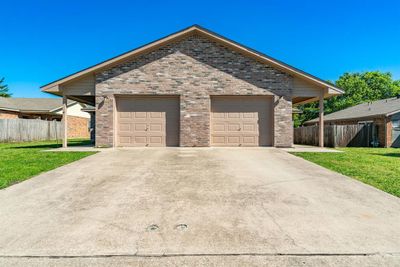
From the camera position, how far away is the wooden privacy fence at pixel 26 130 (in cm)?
2075

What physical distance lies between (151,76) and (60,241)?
1085 cm

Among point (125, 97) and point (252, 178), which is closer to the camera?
point (252, 178)

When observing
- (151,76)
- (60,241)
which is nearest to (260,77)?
(151,76)

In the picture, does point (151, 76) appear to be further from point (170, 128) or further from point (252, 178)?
point (252, 178)

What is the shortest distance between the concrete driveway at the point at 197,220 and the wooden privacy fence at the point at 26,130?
58.1ft

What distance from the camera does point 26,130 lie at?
22.1 metres

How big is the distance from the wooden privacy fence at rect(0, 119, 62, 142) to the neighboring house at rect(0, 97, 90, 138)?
3.36m

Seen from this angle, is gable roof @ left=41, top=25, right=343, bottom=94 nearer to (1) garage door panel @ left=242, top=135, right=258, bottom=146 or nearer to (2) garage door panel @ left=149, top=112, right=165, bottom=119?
(2) garage door panel @ left=149, top=112, right=165, bottom=119

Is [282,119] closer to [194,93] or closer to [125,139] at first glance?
[194,93]

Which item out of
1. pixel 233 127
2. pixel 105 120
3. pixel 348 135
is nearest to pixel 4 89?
pixel 105 120

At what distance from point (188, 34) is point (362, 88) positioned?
48.6 m

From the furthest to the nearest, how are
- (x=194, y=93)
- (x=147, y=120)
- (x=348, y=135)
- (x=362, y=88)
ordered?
(x=362, y=88), (x=348, y=135), (x=147, y=120), (x=194, y=93)

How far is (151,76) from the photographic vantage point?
1325 cm

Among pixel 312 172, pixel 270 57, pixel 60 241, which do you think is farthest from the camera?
pixel 270 57
